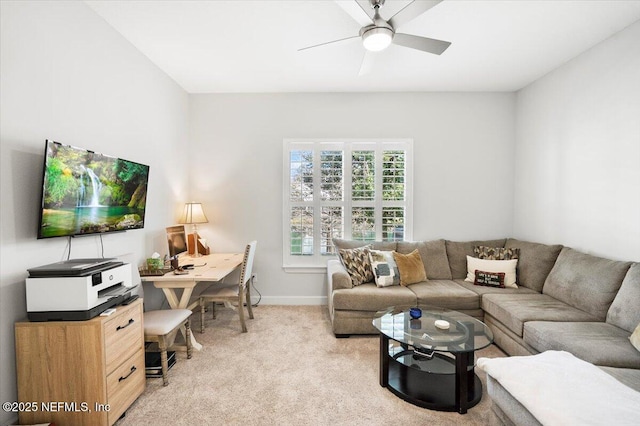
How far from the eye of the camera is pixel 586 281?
8.25 feet

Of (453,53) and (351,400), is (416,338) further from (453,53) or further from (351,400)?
(453,53)

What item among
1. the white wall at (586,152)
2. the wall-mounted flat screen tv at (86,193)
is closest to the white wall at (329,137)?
the white wall at (586,152)

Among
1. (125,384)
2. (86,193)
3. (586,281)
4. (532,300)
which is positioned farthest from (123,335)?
(586,281)

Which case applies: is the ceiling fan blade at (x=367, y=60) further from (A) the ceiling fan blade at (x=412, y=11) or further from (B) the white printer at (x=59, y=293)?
(B) the white printer at (x=59, y=293)

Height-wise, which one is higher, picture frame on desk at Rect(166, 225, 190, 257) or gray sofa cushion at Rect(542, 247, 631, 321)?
picture frame on desk at Rect(166, 225, 190, 257)

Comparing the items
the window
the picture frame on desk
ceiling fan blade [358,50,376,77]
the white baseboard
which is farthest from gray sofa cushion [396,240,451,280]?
the picture frame on desk

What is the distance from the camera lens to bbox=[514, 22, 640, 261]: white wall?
2.47 metres

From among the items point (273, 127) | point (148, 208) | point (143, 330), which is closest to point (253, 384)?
point (143, 330)

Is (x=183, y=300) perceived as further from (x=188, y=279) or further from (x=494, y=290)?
(x=494, y=290)

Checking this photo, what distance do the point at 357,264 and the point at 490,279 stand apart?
4.87 feet

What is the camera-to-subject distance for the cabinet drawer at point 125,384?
68.8 inches

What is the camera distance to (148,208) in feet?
9.93

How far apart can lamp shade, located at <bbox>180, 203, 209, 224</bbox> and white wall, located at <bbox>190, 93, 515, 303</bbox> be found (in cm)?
28

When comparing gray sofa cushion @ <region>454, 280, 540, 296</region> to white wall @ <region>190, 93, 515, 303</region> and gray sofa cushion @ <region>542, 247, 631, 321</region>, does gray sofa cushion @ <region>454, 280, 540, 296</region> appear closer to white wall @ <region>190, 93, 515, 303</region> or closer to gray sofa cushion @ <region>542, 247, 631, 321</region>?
gray sofa cushion @ <region>542, 247, 631, 321</region>
